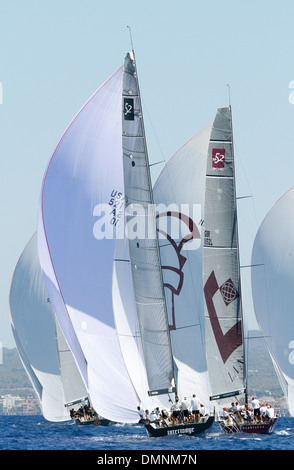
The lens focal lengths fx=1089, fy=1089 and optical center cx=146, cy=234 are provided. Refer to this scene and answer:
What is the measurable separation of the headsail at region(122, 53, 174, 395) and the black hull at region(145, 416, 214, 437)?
1048 millimetres

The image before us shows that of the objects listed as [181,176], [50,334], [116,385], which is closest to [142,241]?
[116,385]

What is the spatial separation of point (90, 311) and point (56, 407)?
18232mm

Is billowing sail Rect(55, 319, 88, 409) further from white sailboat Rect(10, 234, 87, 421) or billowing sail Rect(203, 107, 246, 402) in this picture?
billowing sail Rect(203, 107, 246, 402)

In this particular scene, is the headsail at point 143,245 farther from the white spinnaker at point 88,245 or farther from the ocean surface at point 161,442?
the ocean surface at point 161,442

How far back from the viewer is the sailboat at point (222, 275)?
35.6 metres

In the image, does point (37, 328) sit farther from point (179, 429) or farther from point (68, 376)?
point (179, 429)

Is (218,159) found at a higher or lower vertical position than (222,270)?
higher

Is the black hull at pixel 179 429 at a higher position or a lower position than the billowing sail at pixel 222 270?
lower

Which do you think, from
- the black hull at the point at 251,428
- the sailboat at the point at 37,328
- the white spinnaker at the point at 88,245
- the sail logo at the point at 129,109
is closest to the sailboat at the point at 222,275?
the black hull at the point at 251,428

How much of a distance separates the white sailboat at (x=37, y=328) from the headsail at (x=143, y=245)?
14.6 m

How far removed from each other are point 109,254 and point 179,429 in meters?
5.67

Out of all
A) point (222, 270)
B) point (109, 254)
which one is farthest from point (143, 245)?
point (222, 270)

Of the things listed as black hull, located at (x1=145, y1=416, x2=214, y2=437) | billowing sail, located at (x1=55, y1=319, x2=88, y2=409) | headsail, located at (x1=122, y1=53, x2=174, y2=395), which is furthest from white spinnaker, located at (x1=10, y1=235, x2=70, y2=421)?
black hull, located at (x1=145, y1=416, x2=214, y2=437)

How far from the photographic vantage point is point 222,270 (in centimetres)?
3578
